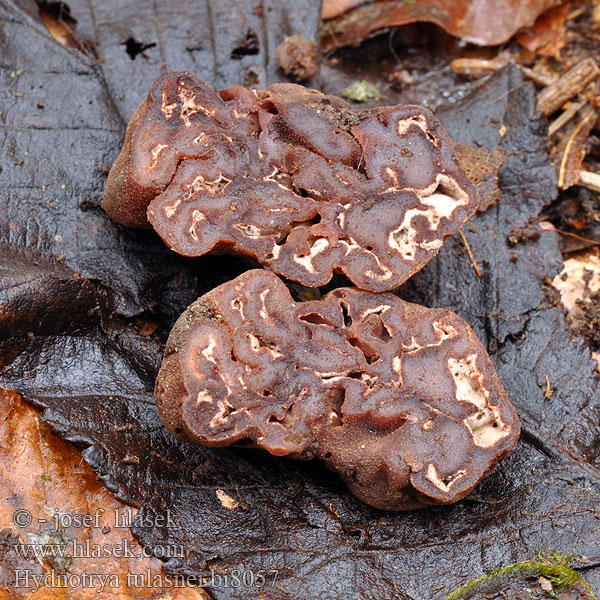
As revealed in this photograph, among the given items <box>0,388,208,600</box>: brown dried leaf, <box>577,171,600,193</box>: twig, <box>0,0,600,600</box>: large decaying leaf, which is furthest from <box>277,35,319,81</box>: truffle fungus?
<box>0,388,208,600</box>: brown dried leaf

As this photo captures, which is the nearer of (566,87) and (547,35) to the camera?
(566,87)

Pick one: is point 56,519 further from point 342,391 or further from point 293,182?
point 293,182

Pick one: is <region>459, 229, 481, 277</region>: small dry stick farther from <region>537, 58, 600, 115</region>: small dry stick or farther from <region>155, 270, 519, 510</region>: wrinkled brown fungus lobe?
<region>537, 58, 600, 115</region>: small dry stick

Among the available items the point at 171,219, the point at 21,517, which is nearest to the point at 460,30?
the point at 171,219

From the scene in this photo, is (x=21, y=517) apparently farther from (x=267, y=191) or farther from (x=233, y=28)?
(x=233, y=28)

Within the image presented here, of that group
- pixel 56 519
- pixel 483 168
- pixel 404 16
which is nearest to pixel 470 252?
pixel 483 168

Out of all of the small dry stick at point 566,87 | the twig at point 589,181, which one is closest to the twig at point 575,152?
the twig at point 589,181
